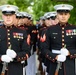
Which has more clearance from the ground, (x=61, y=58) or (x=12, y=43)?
(x=12, y=43)

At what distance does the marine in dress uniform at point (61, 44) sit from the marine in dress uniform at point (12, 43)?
381 mm

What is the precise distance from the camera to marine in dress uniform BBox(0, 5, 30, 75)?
609 cm

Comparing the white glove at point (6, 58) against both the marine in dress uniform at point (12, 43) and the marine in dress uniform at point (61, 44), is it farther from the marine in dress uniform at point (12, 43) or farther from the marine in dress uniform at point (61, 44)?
the marine in dress uniform at point (61, 44)

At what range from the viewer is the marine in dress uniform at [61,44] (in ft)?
20.6

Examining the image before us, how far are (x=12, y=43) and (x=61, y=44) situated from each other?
32.3 inches

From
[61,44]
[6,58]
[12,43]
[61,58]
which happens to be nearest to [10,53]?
[6,58]

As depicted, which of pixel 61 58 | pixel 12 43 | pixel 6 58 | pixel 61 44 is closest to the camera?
pixel 6 58

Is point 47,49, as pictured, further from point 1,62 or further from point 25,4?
point 25,4

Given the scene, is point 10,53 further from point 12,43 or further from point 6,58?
point 12,43

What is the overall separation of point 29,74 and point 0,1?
39.1 meters

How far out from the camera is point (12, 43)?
6160 millimetres

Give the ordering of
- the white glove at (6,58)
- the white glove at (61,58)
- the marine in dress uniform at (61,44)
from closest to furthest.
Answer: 1. the white glove at (6,58)
2. the white glove at (61,58)
3. the marine in dress uniform at (61,44)

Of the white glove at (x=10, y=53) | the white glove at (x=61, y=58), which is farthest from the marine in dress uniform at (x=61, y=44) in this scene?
the white glove at (x=10, y=53)

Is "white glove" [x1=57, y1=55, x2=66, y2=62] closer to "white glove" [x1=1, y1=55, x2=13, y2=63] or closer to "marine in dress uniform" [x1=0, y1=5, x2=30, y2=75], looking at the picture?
"marine in dress uniform" [x1=0, y1=5, x2=30, y2=75]
